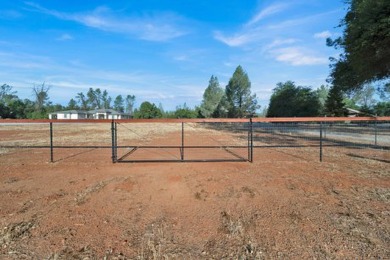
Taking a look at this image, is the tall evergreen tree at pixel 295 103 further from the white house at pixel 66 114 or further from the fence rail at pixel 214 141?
the white house at pixel 66 114

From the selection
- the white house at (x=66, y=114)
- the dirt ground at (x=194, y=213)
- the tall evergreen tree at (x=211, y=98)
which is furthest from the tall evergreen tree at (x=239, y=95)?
the dirt ground at (x=194, y=213)

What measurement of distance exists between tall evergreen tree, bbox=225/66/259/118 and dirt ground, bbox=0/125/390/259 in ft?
193

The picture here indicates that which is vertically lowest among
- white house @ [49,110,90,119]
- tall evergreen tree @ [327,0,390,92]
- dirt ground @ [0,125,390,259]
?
dirt ground @ [0,125,390,259]

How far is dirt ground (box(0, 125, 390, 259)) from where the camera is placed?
10.0 ft

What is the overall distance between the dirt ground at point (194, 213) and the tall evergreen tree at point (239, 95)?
59.0 meters

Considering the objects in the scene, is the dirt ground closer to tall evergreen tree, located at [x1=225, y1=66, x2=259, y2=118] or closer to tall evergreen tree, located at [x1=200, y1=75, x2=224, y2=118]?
tall evergreen tree, located at [x1=225, y1=66, x2=259, y2=118]

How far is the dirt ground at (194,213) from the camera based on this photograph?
3.05 metres

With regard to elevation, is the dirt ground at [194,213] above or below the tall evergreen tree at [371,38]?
below

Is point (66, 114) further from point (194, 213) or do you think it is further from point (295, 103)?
point (194, 213)

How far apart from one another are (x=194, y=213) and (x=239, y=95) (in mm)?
62871

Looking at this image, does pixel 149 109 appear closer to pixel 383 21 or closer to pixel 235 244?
pixel 383 21

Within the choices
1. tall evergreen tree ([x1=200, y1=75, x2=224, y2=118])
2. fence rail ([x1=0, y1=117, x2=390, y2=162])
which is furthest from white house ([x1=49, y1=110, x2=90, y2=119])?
fence rail ([x1=0, y1=117, x2=390, y2=162])

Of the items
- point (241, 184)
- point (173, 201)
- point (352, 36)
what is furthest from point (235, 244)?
point (352, 36)

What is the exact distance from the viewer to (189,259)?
2873mm
